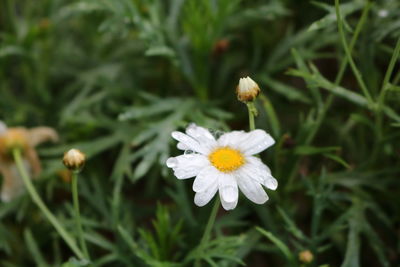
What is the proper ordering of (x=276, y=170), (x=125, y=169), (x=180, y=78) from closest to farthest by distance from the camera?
(x=276, y=170)
(x=125, y=169)
(x=180, y=78)

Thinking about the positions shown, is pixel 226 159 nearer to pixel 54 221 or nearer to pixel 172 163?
pixel 172 163

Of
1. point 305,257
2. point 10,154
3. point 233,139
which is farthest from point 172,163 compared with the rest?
point 10,154

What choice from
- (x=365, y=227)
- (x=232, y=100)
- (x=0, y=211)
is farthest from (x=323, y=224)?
(x=0, y=211)

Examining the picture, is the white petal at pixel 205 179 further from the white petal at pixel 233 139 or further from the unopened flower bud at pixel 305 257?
the unopened flower bud at pixel 305 257

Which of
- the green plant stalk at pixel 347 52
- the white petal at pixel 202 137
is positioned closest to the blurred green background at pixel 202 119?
the green plant stalk at pixel 347 52

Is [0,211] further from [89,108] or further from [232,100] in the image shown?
[232,100]

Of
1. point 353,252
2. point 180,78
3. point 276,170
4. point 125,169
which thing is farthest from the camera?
point 180,78
